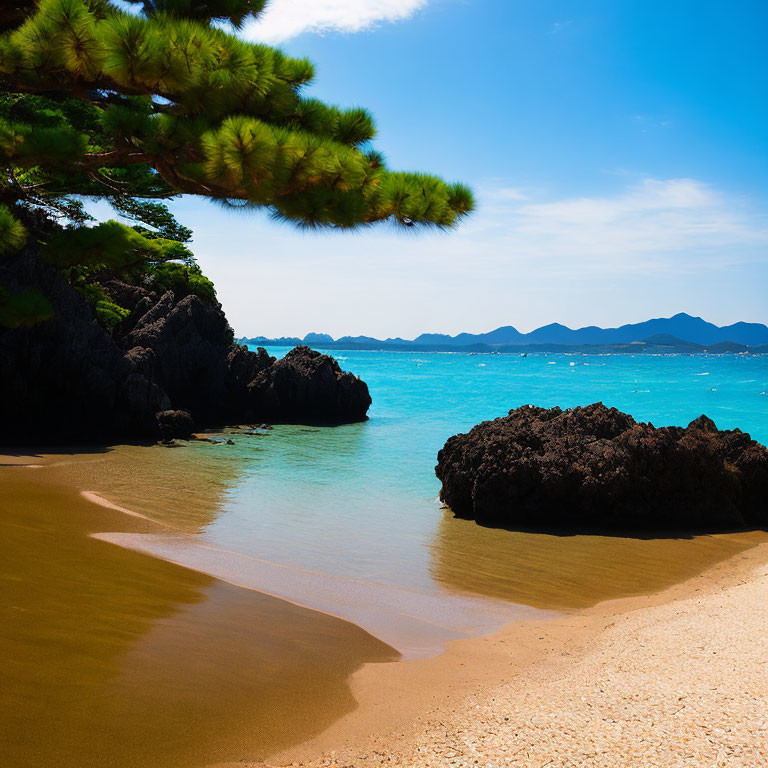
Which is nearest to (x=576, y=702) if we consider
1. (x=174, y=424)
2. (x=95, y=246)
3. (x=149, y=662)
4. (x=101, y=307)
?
(x=149, y=662)

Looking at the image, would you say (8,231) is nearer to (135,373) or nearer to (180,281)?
(135,373)

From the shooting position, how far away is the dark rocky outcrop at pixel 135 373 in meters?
12.4

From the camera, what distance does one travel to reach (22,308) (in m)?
10.7

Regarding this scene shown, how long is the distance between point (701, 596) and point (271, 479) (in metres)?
7.11

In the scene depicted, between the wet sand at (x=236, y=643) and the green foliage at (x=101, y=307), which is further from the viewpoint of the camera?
the green foliage at (x=101, y=307)

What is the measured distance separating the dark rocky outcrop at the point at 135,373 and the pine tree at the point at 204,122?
3.43 metres

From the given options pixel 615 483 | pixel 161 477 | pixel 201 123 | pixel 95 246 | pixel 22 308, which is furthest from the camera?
pixel 95 246

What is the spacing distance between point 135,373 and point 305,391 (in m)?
7.22

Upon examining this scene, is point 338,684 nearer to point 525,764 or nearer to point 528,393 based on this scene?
point 525,764

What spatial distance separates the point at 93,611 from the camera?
3783mm

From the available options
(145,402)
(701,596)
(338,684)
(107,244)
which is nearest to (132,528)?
(338,684)

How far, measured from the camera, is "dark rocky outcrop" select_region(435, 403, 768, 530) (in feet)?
25.7

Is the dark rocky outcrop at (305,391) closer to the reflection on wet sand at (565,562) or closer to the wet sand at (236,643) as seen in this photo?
the reflection on wet sand at (565,562)

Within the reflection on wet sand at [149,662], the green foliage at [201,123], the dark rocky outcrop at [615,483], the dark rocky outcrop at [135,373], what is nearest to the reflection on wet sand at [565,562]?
the dark rocky outcrop at [615,483]
